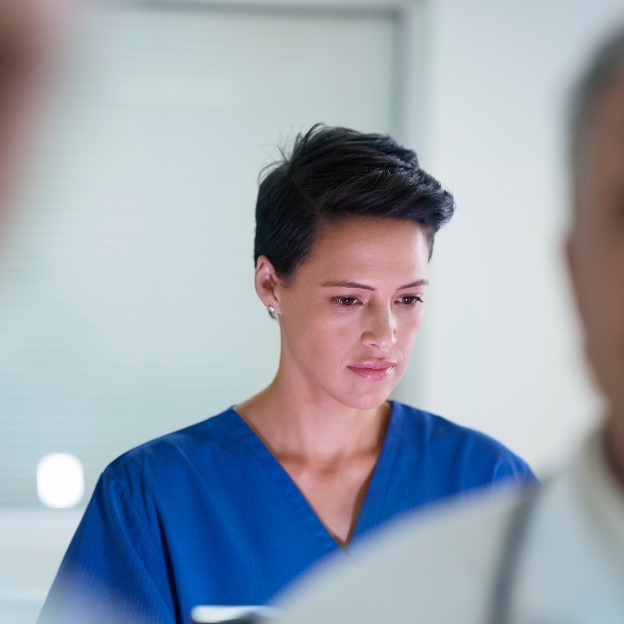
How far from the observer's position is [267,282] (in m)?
0.92

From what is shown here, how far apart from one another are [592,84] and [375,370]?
719mm

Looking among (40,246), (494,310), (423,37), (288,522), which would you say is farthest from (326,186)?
(423,37)

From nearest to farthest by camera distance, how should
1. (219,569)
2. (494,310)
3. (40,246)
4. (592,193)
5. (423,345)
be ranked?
(592,193)
(40,246)
(219,569)
(494,310)
(423,345)

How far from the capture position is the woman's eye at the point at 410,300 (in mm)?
849

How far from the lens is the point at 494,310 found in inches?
66.5

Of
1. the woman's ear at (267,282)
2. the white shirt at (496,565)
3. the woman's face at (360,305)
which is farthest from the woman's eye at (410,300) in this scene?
the white shirt at (496,565)

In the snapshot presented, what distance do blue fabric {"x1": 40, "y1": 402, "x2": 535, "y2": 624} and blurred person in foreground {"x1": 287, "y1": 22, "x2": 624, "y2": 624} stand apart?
64 centimetres

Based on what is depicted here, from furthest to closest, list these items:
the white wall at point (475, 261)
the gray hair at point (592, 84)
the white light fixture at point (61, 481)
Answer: the white light fixture at point (61, 481) < the white wall at point (475, 261) < the gray hair at point (592, 84)

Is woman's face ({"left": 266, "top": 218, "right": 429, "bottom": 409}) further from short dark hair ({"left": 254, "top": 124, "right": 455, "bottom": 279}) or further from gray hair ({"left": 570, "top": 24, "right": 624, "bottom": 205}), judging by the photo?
gray hair ({"left": 570, "top": 24, "right": 624, "bottom": 205})

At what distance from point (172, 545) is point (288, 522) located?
0.10 m

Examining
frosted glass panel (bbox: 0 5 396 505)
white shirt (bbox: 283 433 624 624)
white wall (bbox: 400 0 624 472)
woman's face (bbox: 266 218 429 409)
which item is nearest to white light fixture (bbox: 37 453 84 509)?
frosted glass panel (bbox: 0 5 396 505)

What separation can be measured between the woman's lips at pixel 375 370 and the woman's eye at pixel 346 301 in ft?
0.17

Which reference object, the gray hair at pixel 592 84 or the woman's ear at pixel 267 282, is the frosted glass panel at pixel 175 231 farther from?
the gray hair at pixel 592 84

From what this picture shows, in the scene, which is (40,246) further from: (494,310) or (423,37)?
(423,37)
